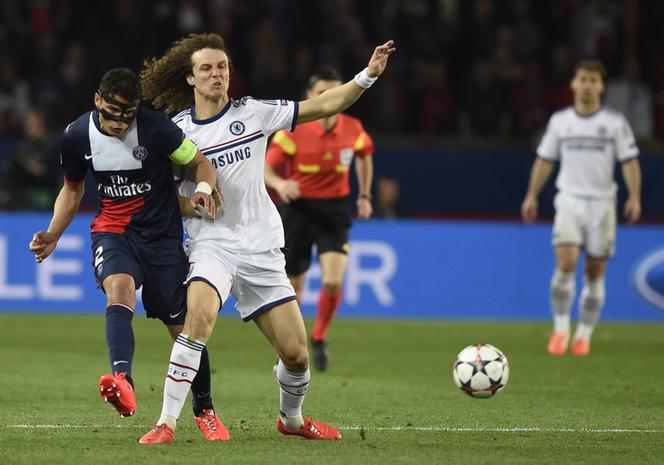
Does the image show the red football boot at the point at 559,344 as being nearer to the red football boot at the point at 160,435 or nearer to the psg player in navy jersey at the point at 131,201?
the psg player in navy jersey at the point at 131,201

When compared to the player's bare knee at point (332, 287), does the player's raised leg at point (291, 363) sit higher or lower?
higher

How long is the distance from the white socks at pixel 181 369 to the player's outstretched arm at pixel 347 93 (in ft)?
4.43

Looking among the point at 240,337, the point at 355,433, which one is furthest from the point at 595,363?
the point at 355,433

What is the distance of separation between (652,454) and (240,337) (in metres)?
7.43

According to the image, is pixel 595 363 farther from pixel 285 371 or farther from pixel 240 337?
pixel 285 371

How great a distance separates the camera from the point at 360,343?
42.7ft

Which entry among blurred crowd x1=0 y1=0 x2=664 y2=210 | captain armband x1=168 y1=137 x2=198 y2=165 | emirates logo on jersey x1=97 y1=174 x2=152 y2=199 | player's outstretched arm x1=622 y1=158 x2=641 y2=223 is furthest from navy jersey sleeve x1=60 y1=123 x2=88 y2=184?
blurred crowd x1=0 y1=0 x2=664 y2=210

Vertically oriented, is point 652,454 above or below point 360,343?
above

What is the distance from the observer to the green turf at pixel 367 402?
636cm

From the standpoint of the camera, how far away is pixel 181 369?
6383mm

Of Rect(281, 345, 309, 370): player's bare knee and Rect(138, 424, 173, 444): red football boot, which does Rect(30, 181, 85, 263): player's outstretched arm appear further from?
Rect(281, 345, 309, 370): player's bare knee

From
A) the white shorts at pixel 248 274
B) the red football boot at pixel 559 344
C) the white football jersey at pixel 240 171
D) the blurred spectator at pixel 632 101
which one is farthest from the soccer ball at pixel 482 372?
the blurred spectator at pixel 632 101

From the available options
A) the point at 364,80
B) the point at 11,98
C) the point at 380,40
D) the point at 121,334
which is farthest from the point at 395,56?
the point at 121,334

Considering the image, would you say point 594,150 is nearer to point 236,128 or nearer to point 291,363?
point 236,128
